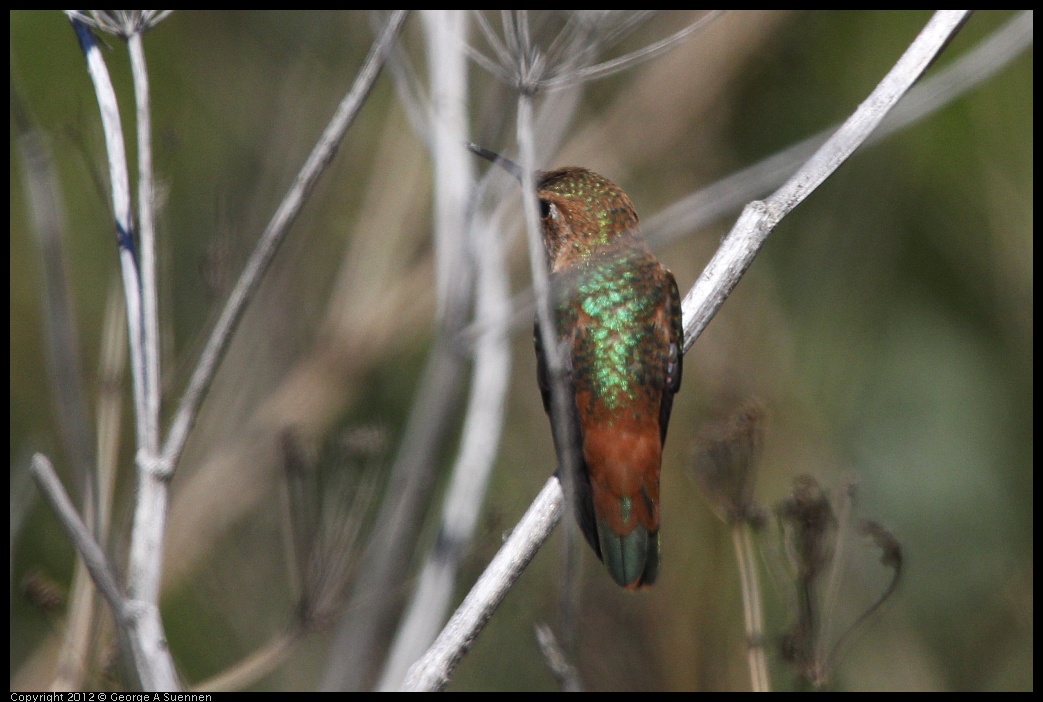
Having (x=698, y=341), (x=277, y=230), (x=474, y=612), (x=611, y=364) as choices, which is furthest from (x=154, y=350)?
(x=698, y=341)

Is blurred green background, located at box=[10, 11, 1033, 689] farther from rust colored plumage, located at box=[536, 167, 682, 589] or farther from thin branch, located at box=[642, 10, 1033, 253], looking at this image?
thin branch, located at box=[642, 10, 1033, 253]

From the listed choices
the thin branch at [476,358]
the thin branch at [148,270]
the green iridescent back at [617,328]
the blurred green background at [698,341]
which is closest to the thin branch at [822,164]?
the green iridescent back at [617,328]

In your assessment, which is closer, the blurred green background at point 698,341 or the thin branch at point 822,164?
the thin branch at point 822,164

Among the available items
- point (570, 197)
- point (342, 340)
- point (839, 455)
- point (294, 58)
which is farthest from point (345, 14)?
point (839, 455)

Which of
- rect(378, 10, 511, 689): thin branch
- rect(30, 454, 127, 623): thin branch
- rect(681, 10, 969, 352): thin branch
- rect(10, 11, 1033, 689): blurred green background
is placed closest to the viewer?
rect(30, 454, 127, 623): thin branch

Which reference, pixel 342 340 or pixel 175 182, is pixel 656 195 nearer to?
pixel 342 340

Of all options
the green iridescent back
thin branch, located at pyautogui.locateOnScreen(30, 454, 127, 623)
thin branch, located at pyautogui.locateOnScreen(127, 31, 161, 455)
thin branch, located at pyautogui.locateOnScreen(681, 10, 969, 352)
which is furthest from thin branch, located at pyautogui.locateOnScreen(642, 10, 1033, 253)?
thin branch, located at pyautogui.locateOnScreen(30, 454, 127, 623)

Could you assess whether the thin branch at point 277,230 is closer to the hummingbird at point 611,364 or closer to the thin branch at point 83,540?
the thin branch at point 83,540
